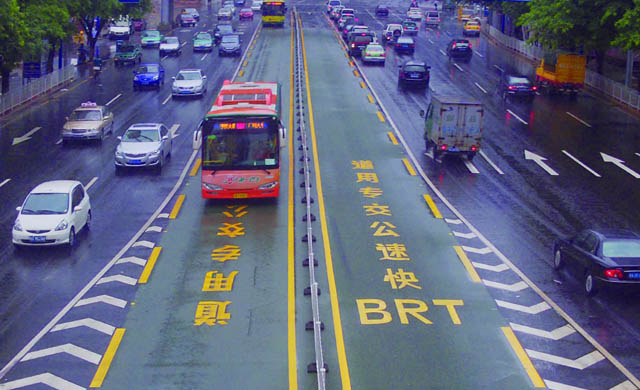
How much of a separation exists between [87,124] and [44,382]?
26.4 m

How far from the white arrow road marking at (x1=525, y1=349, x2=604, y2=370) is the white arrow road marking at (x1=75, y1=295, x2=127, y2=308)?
9.16 metres

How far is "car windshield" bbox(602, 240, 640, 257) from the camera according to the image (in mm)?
20562

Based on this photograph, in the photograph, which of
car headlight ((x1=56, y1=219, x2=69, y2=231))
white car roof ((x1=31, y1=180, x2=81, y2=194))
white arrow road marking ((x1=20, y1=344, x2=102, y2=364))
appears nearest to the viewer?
white arrow road marking ((x1=20, y1=344, x2=102, y2=364))

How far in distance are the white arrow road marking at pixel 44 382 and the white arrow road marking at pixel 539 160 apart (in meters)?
23.5

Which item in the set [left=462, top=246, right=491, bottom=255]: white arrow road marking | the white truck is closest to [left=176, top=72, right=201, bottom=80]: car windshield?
the white truck

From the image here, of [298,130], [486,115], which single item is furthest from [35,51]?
[486,115]

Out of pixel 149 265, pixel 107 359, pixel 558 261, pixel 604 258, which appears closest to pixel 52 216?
pixel 149 265

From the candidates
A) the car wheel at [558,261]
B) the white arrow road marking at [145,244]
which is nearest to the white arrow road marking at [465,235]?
the car wheel at [558,261]

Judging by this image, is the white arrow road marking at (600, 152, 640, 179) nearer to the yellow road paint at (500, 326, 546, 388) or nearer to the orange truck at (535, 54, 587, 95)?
the orange truck at (535, 54, 587, 95)

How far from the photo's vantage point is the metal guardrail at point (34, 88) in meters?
49.6

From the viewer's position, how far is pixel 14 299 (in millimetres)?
20641

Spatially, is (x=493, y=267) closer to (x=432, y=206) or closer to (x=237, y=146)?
(x=432, y=206)

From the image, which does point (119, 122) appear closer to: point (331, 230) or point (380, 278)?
point (331, 230)

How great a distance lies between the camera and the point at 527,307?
65.6ft
